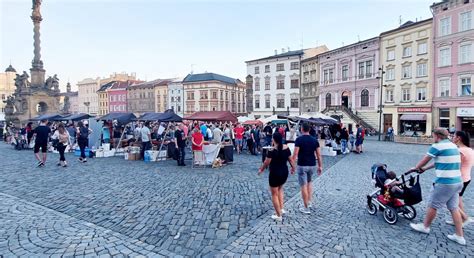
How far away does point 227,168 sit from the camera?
11.9 meters

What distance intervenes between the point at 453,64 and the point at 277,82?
30.0 m

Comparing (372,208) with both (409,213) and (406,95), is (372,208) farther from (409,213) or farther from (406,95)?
(406,95)

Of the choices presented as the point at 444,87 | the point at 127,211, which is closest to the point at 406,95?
the point at 444,87

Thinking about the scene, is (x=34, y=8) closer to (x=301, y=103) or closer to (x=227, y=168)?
(x=227, y=168)

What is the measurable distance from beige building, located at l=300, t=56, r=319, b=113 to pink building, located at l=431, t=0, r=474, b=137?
19261 mm

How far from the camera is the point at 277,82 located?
55.5 metres

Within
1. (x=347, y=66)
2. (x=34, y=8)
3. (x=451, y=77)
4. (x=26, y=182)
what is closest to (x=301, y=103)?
(x=347, y=66)

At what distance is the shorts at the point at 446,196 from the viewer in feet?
15.0

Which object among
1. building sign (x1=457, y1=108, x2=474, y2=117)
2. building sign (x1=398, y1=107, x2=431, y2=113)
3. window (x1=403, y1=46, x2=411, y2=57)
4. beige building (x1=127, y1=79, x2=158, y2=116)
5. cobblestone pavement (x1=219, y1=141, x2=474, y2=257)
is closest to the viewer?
cobblestone pavement (x1=219, y1=141, x2=474, y2=257)

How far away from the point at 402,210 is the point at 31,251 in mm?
6760

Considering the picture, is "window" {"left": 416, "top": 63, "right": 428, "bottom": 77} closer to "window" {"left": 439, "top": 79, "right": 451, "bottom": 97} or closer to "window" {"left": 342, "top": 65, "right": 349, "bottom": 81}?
"window" {"left": 439, "top": 79, "right": 451, "bottom": 97}

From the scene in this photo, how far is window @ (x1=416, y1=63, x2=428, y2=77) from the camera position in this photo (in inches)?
1296

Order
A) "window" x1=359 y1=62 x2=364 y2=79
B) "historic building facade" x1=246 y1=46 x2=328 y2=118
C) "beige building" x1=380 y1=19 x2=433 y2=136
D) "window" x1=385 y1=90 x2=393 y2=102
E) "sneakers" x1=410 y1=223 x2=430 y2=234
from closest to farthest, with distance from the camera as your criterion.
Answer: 1. "sneakers" x1=410 y1=223 x2=430 y2=234
2. "beige building" x1=380 y1=19 x2=433 y2=136
3. "window" x1=385 y1=90 x2=393 y2=102
4. "window" x1=359 y1=62 x2=364 y2=79
5. "historic building facade" x1=246 y1=46 x2=328 y2=118

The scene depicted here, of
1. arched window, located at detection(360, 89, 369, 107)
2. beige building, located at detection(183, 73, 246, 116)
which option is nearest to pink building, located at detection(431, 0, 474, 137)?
arched window, located at detection(360, 89, 369, 107)
